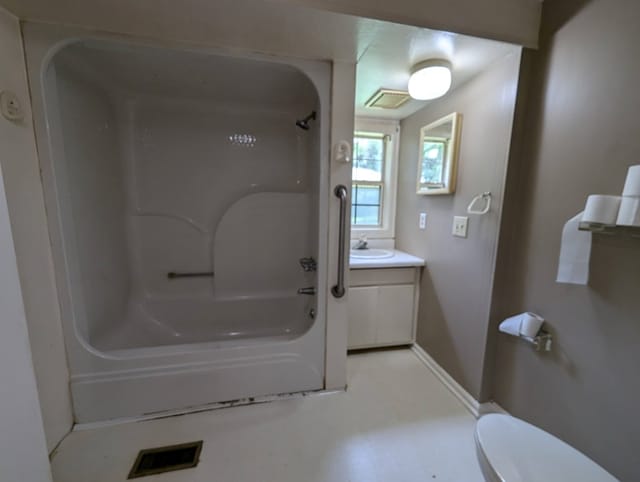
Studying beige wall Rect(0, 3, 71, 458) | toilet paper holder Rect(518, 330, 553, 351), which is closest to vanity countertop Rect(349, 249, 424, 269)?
toilet paper holder Rect(518, 330, 553, 351)

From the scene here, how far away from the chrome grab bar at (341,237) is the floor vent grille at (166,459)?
1.06 m

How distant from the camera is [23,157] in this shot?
1.17 m

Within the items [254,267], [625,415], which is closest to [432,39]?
[625,415]

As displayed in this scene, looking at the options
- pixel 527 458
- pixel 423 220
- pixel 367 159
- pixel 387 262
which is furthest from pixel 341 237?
pixel 367 159

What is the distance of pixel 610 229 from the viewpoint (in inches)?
39.5

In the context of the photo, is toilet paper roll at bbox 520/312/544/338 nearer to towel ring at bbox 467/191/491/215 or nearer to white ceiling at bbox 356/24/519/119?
towel ring at bbox 467/191/491/215

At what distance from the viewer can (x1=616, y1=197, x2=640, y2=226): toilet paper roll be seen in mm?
866

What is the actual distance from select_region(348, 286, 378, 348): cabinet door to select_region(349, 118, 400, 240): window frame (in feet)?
2.05

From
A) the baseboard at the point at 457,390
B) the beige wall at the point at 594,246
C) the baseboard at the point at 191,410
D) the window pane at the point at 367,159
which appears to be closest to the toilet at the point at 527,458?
the beige wall at the point at 594,246

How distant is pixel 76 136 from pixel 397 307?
2.44 metres

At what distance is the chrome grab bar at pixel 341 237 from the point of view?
1.54 m

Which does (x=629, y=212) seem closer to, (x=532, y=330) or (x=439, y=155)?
(x=532, y=330)

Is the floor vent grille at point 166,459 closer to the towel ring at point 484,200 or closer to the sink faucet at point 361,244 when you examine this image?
the sink faucet at point 361,244

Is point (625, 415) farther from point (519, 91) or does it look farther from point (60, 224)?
point (60, 224)
